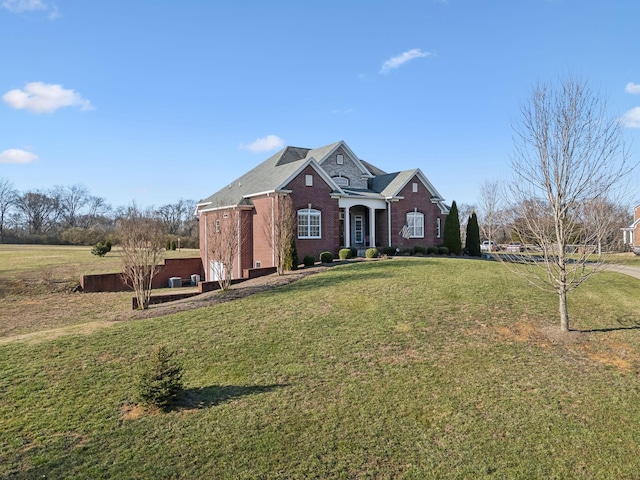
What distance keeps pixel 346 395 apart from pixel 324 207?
17.5 metres

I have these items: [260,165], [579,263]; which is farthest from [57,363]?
A: [260,165]

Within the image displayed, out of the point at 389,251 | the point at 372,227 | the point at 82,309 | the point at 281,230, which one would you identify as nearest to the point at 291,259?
the point at 281,230

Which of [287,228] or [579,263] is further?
[287,228]

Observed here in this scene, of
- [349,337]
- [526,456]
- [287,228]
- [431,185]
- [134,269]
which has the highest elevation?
[431,185]

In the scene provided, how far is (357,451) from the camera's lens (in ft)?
19.2

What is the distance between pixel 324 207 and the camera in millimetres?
24359

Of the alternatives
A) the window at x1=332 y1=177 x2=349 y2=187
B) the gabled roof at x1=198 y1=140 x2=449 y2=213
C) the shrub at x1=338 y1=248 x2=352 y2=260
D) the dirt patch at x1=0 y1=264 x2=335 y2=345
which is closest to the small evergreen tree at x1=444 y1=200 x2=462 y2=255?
the gabled roof at x1=198 y1=140 x2=449 y2=213

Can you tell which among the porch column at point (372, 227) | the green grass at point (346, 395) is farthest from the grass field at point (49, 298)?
the porch column at point (372, 227)

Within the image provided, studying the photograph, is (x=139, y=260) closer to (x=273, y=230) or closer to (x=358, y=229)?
(x=273, y=230)

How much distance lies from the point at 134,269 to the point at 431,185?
21606 millimetres

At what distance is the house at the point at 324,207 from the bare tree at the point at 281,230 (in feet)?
0.44

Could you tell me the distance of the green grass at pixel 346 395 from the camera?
18.5 ft

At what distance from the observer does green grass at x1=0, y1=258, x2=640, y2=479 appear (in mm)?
5641

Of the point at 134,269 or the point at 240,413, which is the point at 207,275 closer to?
Result: the point at 134,269
